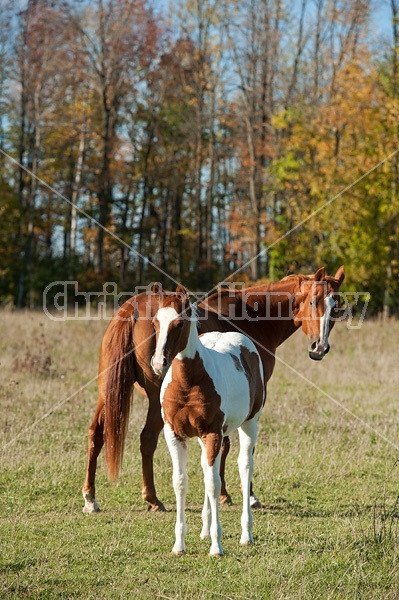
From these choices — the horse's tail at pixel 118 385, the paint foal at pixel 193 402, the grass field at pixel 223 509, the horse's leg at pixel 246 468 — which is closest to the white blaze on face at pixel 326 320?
the horse's leg at pixel 246 468

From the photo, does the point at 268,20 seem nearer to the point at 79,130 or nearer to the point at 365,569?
the point at 79,130

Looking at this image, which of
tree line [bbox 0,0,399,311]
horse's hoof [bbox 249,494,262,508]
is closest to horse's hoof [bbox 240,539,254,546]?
horse's hoof [bbox 249,494,262,508]

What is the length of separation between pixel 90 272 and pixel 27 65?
820 centimetres

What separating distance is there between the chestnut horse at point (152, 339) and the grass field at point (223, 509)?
0.53 m

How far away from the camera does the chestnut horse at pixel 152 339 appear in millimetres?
6574

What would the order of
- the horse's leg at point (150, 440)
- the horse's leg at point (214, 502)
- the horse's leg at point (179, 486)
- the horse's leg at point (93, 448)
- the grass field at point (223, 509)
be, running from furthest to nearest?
1. the horse's leg at point (150, 440)
2. the horse's leg at point (93, 448)
3. the horse's leg at point (179, 486)
4. the horse's leg at point (214, 502)
5. the grass field at point (223, 509)

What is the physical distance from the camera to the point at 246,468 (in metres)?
5.78

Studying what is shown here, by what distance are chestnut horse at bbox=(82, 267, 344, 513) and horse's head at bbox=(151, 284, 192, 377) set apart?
1.24 metres

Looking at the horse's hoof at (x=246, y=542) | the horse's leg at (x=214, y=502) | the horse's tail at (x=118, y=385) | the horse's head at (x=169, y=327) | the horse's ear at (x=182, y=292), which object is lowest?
the horse's hoof at (x=246, y=542)

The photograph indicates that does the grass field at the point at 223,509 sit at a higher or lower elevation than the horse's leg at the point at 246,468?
lower

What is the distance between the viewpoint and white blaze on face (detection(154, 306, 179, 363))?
191 inches

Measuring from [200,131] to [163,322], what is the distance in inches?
1066

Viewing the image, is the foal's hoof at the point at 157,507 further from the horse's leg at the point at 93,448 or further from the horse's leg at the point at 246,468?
the horse's leg at the point at 246,468

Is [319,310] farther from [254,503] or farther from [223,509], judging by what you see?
[223,509]
